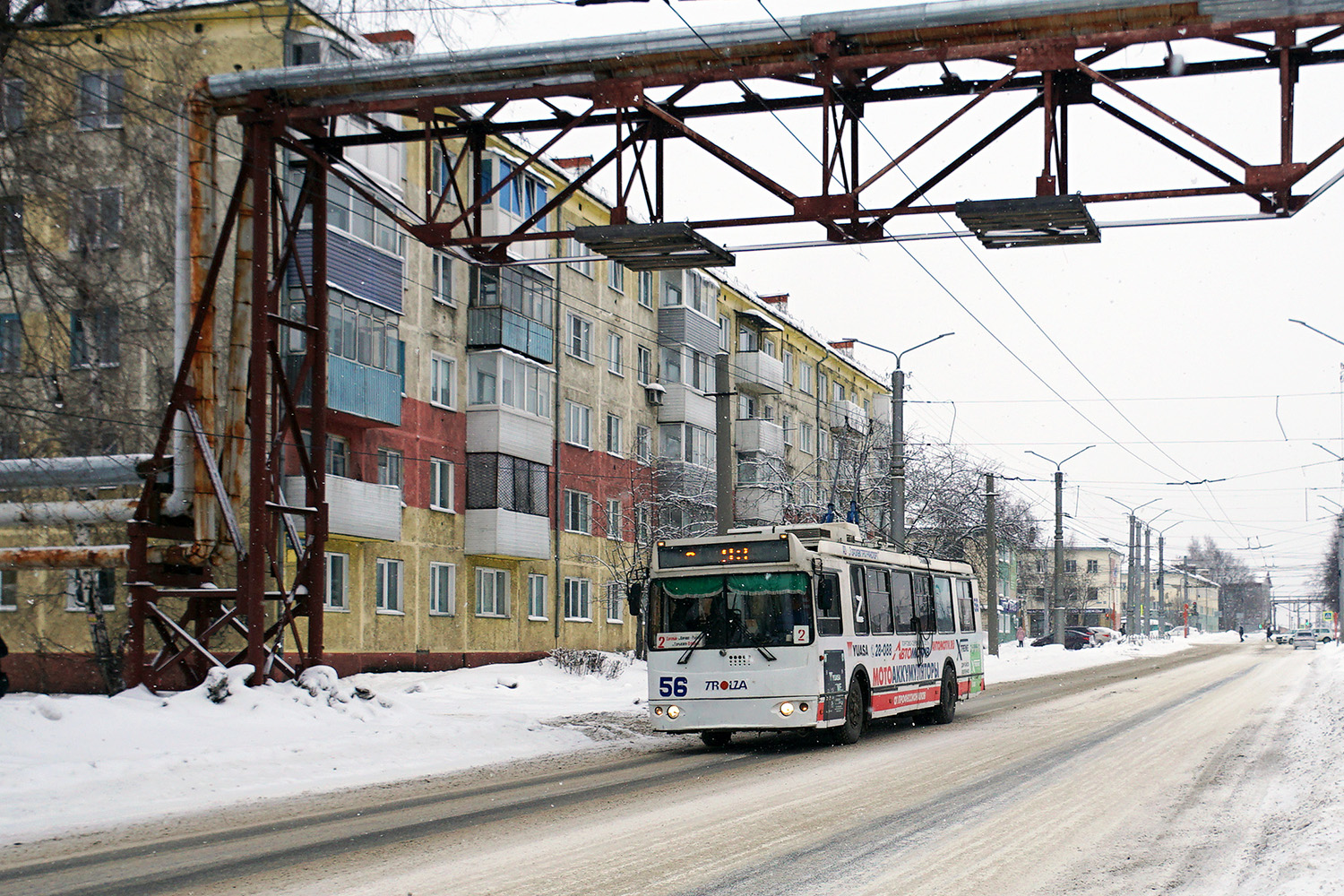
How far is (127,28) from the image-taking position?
51.4 feet

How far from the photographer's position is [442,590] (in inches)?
1510

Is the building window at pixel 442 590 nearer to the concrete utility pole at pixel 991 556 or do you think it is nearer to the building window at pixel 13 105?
the concrete utility pole at pixel 991 556

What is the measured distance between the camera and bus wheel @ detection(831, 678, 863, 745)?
1894 centimetres

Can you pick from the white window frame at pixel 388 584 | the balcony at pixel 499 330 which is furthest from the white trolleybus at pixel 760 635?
the balcony at pixel 499 330

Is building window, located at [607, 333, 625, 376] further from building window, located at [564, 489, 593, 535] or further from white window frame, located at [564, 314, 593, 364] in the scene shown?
building window, located at [564, 489, 593, 535]

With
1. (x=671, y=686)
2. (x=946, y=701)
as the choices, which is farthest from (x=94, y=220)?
(x=946, y=701)

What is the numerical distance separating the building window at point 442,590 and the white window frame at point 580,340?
9.03m

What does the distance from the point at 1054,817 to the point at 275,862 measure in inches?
225

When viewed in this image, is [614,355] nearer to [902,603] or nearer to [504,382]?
[504,382]

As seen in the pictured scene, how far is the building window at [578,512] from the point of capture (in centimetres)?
4478

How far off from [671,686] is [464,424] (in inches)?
867

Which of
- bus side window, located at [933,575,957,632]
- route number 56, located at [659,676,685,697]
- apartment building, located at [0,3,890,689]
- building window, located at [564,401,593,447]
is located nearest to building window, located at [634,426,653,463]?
apartment building, located at [0,3,890,689]

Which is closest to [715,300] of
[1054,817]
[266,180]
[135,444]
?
[135,444]

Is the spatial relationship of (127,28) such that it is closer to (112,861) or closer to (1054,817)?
(112,861)
